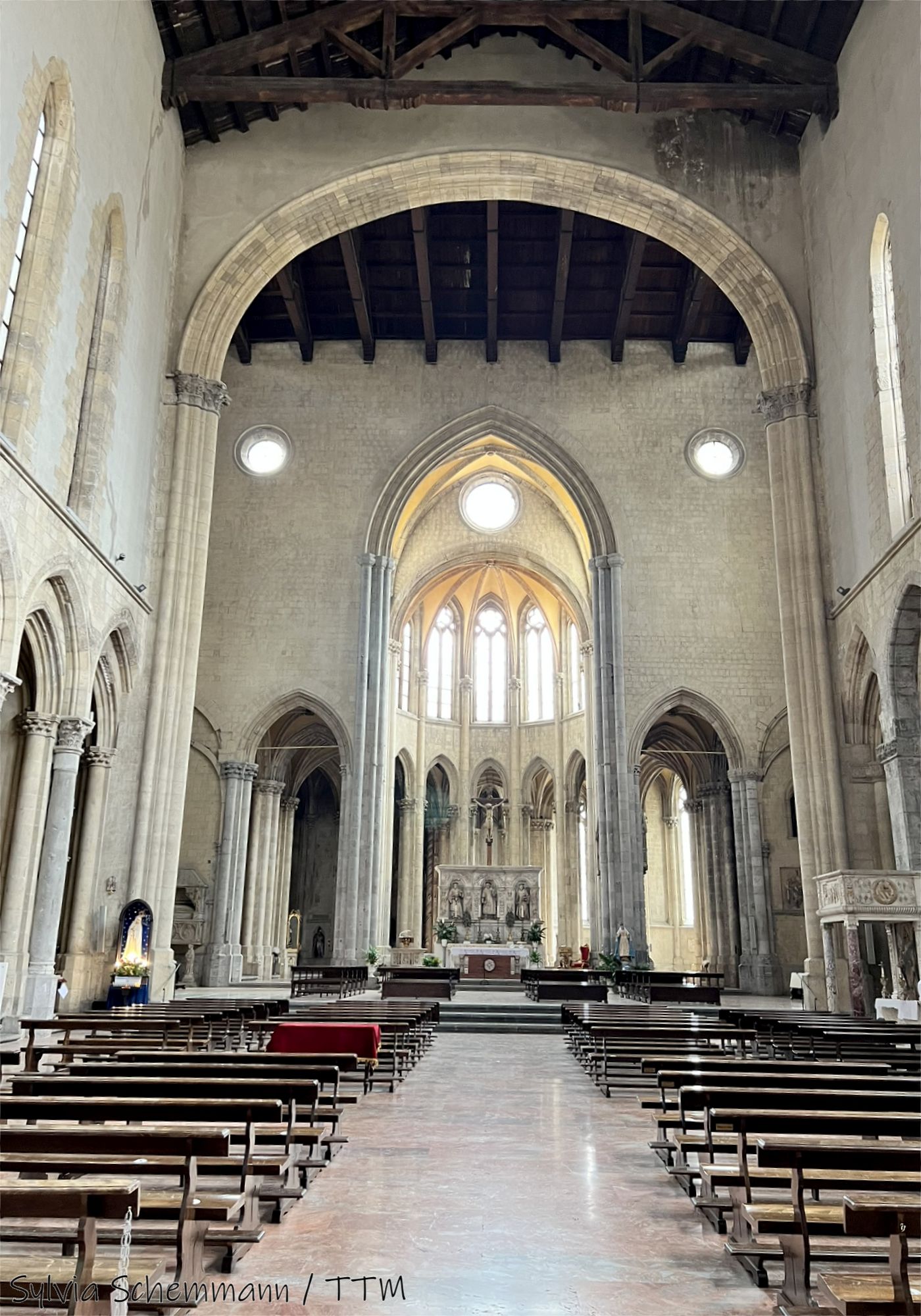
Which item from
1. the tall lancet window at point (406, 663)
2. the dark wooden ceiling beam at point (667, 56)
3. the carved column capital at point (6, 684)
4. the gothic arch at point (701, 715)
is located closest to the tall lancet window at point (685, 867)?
the tall lancet window at point (406, 663)

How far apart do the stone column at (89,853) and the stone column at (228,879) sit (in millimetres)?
8126

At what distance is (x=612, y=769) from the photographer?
26781 millimetres

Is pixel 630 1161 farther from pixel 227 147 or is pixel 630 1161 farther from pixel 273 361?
pixel 273 361

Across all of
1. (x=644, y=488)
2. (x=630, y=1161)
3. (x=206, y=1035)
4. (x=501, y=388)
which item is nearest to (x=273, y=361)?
(x=501, y=388)

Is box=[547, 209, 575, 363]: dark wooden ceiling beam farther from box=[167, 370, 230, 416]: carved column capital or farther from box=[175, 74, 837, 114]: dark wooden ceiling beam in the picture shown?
box=[167, 370, 230, 416]: carved column capital

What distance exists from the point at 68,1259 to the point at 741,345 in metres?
29.2

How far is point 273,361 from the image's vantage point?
2928cm

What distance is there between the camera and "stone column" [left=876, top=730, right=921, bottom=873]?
50.9 feet

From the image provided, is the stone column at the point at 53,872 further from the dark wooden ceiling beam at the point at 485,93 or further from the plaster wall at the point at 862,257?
the plaster wall at the point at 862,257

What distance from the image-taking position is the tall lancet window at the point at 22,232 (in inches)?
529

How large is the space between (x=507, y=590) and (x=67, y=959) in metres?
26.6

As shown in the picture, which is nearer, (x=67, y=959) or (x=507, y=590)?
(x=67, y=959)

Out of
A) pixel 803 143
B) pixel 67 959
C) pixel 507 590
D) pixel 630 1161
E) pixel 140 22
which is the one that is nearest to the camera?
pixel 630 1161

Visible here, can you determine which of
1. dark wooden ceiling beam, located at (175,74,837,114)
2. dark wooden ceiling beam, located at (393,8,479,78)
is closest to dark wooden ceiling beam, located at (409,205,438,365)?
dark wooden ceiling beam, located at (175,74,837,114)
